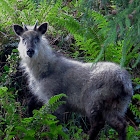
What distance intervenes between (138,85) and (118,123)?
195 centimetres

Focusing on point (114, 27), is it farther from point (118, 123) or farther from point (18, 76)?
point (18, 76)

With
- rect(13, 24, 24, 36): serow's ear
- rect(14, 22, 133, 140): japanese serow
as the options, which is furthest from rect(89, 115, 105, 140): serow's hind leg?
rect(13, 24, 24, 36): serow's ear

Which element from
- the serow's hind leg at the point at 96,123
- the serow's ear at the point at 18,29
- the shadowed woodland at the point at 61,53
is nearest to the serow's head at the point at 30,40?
the serow's ear at the point at 18,29

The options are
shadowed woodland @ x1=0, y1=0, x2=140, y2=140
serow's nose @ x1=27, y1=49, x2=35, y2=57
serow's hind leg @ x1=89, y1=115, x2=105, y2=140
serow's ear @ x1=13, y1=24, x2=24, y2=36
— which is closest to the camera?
shadowed woodland @ x1=0, y1=0, x2=140, y2=140

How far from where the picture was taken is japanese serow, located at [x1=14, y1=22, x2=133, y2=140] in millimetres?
4430

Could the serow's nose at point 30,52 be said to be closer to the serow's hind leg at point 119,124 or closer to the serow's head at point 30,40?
the serow's head at point 30,40

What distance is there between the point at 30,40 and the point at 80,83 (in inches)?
55.3

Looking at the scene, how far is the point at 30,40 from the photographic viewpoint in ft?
17.2

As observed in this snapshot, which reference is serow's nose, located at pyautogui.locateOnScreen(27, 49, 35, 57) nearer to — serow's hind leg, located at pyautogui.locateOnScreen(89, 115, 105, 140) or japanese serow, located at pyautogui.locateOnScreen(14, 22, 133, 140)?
japanese serow, located at pyautogui.locateOnScreen(14, 22, 133, 140)

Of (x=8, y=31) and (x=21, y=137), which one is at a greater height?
(x=8, y=31)

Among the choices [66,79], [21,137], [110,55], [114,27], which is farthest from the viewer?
[110,55]

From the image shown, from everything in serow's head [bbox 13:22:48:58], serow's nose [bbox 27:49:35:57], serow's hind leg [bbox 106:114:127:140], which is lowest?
serow's hind leg [bbox 106:114:127:140]

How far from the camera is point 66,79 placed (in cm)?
516

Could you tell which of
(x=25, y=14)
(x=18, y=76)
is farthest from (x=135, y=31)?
(x=25, y=14)
